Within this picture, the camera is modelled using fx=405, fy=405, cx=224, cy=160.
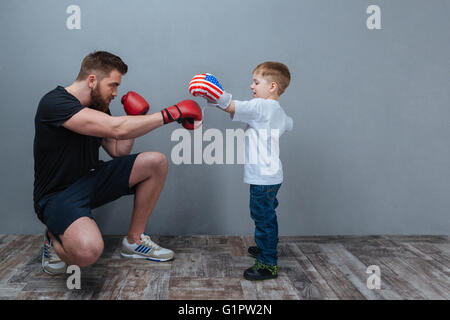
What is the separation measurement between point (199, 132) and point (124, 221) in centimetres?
59

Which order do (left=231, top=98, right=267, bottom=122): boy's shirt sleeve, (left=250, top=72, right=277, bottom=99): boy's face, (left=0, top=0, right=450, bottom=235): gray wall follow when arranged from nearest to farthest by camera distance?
(left=231, top=98, right=267, bottom=122): boy's shirt sleeve
(left=250, top=72, right=277, bottom=99): boy's face
(left=0, top=0, right=450, bottom=235): gray wall

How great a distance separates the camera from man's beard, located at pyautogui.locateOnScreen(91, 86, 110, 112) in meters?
1.59

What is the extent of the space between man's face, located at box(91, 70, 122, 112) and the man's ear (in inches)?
0.4

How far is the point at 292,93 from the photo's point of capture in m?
2.05

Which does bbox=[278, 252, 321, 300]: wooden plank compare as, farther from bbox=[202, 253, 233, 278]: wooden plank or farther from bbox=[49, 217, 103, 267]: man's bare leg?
bbox=[49, 217, 103, 267]: man's bare leg

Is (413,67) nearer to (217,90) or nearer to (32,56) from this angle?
(217,90)

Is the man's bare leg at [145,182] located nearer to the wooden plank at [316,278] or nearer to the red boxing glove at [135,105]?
the red boxing glove at [135,105]

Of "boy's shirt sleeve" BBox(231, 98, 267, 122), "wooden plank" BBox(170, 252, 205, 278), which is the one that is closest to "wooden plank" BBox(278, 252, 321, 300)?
"wooden plank" BBox(170, 252, 205, 278)

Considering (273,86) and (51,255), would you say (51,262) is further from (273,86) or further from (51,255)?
(273,86)

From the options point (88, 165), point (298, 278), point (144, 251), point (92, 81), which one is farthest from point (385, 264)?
point (92, 81)

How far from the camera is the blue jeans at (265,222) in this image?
5.09ft

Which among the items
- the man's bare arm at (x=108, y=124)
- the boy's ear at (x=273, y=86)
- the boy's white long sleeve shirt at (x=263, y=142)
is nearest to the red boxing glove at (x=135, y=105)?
the man's bare arm at (x=108, y=124)

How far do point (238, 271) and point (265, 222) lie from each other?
244mm

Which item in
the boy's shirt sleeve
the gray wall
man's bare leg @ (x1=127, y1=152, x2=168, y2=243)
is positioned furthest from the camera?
the gray wall
